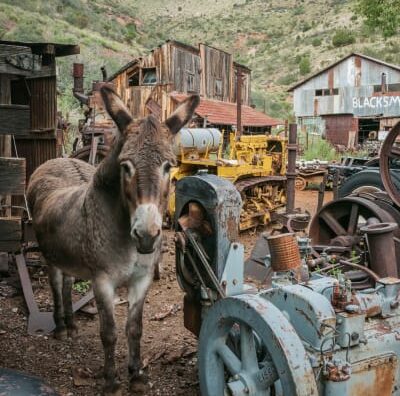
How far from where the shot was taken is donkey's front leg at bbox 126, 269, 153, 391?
3.96m

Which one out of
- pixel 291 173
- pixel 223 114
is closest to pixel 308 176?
pixel 223 114

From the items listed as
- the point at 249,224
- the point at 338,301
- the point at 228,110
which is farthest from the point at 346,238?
the point at 228,110

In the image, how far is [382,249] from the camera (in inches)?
137

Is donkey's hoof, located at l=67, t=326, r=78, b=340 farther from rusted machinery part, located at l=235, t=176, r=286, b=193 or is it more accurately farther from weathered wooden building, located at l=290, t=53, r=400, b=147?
weathered wooden building, located at l=290, t=53, r=400, b=147

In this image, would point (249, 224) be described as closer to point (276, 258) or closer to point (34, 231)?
point (34, 231)

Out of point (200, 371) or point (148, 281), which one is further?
point (148, 281)

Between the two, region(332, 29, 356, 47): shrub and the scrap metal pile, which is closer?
the scrap metal pile

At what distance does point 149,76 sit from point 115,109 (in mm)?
21721

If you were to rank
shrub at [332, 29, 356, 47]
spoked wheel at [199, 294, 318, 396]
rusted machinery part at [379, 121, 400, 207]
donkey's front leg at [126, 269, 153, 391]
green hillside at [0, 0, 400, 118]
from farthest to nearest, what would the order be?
shrub at [332, 29, 356, 47], green hillside at [0, 0, 400, 118], rusted machinery part at [379, 121, 400, 207], donkey's front leg at [126, 269, 153, 391], spoked wheel at [199, 294, 318, 396]

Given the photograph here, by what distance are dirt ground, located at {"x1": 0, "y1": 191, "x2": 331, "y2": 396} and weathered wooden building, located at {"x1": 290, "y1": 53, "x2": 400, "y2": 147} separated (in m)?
25.0

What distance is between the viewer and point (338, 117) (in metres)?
31.4

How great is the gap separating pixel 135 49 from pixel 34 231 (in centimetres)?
4270

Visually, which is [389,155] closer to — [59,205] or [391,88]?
[59,205]

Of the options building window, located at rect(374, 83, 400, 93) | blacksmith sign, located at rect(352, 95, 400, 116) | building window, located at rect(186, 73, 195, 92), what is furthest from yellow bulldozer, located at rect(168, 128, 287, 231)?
building window, located at rect(374, 83, 400, 93)
